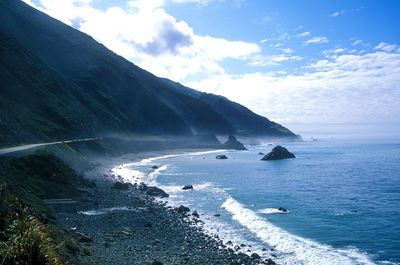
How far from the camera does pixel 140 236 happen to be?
763 inches

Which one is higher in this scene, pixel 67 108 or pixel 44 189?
pixel 67 108

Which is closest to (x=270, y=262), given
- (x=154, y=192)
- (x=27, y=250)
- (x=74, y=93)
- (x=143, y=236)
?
(x=143, y=236)

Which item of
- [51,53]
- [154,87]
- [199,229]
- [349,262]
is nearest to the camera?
[349,262]

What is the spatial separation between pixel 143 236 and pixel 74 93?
291 feet

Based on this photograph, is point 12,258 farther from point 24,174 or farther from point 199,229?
point 24,174

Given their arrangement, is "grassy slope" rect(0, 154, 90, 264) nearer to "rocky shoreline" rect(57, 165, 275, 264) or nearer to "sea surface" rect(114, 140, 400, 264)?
"rocky shoreline" rect(57, 165, 275, 264)

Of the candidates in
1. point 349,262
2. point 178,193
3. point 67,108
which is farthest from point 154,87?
point 349,262

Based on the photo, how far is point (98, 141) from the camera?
72000 millimetres

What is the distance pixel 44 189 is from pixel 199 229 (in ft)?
43.8

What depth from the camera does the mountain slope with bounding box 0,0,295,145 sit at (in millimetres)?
62188

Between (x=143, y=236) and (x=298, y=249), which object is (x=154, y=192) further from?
(x=298, y=249)

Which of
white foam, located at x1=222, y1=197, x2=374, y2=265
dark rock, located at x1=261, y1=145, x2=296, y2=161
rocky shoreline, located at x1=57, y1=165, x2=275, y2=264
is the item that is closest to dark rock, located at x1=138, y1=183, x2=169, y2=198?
rocky shoreline, located at x1=57, y1=165, x2=275, y2=264

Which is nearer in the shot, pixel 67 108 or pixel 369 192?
pixel 369 192

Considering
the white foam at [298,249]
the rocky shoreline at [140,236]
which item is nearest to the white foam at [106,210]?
the rocky shoreline at [140,236]
